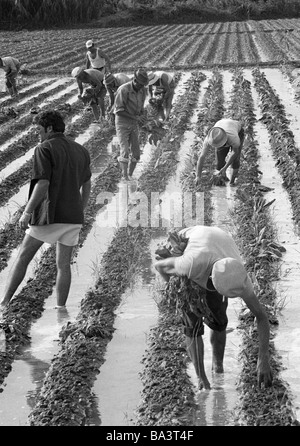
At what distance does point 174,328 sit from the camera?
602cm

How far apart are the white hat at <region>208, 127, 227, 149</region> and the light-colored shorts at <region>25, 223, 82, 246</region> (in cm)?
287

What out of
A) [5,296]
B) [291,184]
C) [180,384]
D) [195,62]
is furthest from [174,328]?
[195,62]

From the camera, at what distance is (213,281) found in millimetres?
4539

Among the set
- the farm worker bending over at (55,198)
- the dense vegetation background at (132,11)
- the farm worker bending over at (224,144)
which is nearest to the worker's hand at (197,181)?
the farm worker bending over at (224,144)

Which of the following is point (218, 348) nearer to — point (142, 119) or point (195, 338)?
point (195, 338)

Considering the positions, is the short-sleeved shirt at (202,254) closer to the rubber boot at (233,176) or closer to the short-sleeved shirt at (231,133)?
the short-sleeved shirt at (231,133)

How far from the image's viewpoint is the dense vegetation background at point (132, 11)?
40438 millimetres

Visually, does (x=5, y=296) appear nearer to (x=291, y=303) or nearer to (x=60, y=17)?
(x=291, y=303)

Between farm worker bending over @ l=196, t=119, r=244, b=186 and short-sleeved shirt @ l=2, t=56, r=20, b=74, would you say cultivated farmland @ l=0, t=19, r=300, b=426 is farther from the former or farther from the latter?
short-sleeved shirt @ l=2, t=56, r=20, b=74

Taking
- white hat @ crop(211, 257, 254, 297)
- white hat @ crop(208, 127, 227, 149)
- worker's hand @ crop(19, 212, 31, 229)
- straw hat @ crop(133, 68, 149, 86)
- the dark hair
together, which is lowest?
white hat @ crop(208, 127, 227, 149)

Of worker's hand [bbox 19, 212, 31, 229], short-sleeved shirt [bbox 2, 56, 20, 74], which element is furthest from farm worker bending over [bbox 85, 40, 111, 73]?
worker's hand [bbox 19, 212, 31, 229]

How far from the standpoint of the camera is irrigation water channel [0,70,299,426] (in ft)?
16.5

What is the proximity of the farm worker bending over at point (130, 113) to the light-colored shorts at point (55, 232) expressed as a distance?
11.4ft

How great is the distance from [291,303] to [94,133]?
23.4 feet
